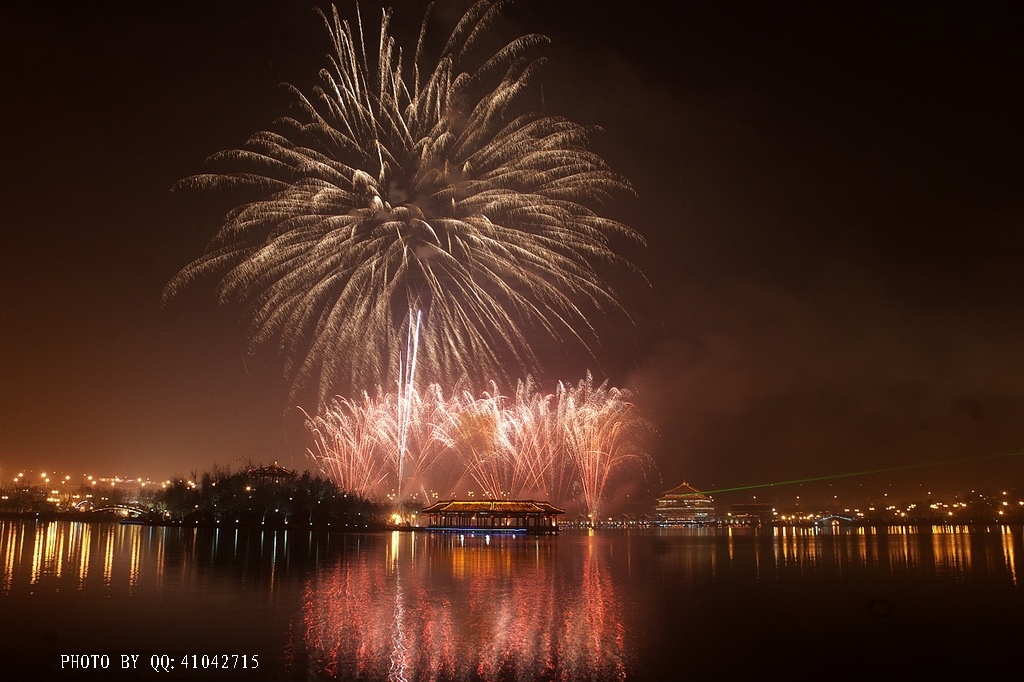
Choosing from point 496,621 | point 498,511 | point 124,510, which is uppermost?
point 496,621

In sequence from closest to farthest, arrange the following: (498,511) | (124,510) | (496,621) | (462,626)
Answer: (462,626) < (496,621) < (498,511) < (124,510)

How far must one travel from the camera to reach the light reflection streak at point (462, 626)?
1466cm

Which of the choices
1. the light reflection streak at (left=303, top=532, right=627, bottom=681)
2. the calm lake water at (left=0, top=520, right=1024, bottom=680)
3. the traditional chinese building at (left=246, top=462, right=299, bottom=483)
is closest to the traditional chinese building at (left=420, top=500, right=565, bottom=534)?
the traditional chinese building at (left=246, top=462, right=299, bottom=483)

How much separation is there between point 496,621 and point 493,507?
2959 inches

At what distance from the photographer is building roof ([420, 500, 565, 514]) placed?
93.1m

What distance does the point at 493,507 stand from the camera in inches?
3696

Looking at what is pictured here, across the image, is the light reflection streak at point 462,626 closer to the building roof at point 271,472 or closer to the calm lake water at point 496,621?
the calm lake water at point 496,621

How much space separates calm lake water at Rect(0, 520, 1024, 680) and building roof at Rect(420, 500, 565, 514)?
184 ft

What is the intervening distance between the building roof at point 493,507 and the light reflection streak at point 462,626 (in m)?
60.0

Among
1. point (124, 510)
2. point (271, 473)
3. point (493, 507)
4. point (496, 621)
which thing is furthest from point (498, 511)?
point (124, 510)

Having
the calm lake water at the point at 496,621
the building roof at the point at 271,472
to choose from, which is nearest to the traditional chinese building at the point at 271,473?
the building roof at the point at 271,472

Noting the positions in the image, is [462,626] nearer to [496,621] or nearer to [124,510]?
[496,621]

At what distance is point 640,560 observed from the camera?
4638 cm

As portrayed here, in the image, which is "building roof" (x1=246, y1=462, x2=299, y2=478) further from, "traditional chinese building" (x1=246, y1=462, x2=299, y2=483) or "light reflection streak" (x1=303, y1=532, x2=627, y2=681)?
"light reflection streak" (x1=303, y1=532, x2=627, y2=681)
